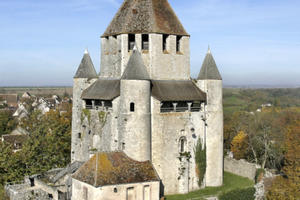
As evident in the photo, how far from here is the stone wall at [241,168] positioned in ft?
107

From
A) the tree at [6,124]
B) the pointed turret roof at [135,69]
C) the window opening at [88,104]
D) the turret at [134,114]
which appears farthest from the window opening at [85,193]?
the tree at [6,124]

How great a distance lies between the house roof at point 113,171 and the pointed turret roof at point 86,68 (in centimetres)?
928

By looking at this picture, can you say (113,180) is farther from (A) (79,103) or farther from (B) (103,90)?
(A) (79,103)

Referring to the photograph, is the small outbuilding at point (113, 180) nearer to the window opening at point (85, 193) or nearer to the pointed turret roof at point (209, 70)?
the window opening at point (85, 193)

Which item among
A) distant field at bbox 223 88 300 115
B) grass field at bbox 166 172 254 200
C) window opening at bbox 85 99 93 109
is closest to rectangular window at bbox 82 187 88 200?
grass field at bbox 166 172 254 200

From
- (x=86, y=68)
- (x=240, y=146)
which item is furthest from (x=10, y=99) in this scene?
(x=86, y=68)

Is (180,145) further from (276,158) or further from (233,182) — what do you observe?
(276,158)

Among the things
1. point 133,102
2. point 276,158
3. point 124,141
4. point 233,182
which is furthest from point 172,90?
point 276,158

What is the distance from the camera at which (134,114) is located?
26641mm

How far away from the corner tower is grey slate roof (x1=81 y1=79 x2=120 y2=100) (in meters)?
0.71

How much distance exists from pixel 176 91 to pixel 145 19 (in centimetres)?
621

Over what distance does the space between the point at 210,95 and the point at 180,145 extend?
15.8ft

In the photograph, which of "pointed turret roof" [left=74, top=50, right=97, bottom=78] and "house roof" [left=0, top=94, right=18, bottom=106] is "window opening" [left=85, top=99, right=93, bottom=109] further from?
"house roof" [left=0, top=94, right=18, bottom=106]

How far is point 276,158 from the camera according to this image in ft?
136
